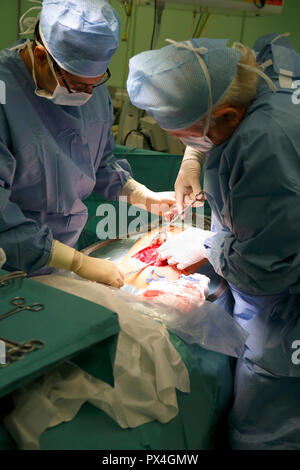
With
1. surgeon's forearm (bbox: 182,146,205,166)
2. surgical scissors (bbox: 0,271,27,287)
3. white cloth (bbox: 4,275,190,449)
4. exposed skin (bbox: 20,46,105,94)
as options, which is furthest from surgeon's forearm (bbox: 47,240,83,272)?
surgeon's forearm (bbox: 182,146,205,166)

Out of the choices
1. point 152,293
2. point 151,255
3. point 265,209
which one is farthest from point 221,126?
point 151,255

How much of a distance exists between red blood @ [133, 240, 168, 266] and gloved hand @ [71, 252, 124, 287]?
0.39m

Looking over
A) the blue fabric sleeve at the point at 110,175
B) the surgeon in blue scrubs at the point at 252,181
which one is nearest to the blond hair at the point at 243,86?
the surgeon in blue scrubs at the point at 252,181

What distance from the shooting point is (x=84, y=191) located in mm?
2090

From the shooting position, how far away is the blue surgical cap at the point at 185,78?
1.44 metres

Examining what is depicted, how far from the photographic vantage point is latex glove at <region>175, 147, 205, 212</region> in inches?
89.0

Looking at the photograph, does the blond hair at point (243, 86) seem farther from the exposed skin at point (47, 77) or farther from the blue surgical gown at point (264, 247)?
the exposed skin at point (47, 77)

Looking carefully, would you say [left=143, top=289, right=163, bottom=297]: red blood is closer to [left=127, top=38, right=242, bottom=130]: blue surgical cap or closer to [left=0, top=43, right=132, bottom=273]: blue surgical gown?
[left=0, top=43, right=132, bottom=273]: blue surgical gown

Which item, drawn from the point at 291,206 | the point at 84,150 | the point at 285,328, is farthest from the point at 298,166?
the point at 84,150

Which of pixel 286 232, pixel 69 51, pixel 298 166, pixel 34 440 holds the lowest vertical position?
pixel 34 440

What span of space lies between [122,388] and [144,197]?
1.30 meters

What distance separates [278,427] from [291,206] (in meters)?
0.83

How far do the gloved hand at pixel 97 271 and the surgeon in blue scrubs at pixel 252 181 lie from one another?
0.43 metres
